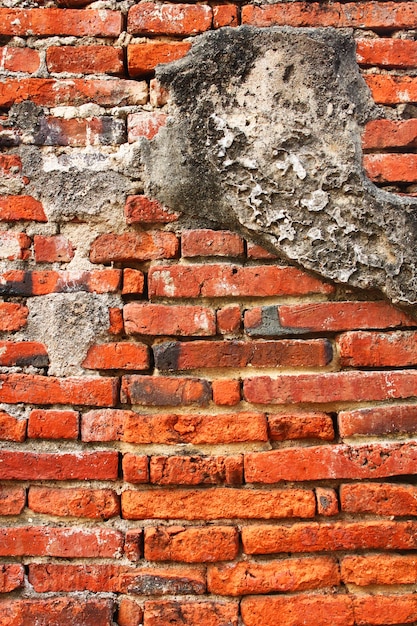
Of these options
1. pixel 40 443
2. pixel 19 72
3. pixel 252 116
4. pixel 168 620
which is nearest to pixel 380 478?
pixel 168 620

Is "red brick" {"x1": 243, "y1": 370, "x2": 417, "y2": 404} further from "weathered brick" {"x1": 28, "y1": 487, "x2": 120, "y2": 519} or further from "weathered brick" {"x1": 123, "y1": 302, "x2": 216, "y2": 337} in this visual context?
"weathered brick" {"x1": 28, "y1": 487, "x2": 120, "y2": 519}

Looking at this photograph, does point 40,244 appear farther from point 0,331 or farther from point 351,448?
point 351,448

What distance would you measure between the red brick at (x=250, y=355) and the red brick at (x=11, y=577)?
2.22 feet

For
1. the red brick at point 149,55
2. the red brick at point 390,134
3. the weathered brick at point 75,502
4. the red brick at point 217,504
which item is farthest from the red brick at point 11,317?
the red brick at point 390,134

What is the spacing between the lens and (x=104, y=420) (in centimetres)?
162

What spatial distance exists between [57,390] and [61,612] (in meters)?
0.60

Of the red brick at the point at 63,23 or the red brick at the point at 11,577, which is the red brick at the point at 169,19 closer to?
the red brick at the point at 63,23

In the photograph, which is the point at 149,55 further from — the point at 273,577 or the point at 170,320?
the point at 273,577

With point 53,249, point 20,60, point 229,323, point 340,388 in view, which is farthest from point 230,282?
point 20,60

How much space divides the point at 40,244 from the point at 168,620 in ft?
3.70

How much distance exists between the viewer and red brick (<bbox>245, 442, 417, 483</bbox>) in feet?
5.14

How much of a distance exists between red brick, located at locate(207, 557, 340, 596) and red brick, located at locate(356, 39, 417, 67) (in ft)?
4.85

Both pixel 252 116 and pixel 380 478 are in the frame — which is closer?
pixel 380 478

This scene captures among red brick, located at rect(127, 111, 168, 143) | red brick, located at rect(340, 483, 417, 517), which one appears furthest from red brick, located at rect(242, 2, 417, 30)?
red brick, located at rect(340, 483, 417, 517)
